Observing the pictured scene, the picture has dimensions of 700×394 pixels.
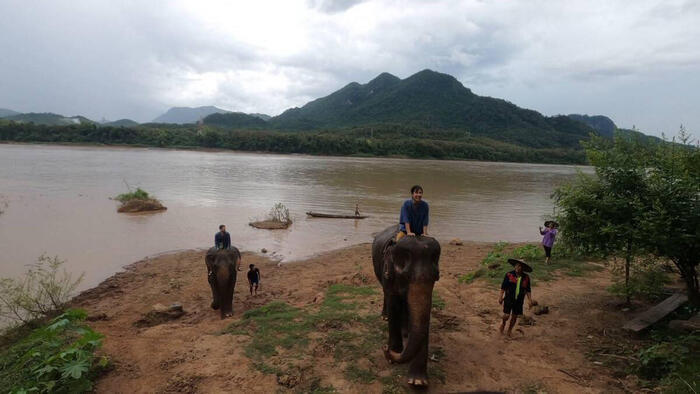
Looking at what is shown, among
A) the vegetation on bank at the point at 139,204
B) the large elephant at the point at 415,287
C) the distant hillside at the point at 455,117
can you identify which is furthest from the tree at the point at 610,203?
the distant hillside at the point at 455,117

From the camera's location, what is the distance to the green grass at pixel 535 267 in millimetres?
10969

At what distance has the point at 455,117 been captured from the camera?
164m

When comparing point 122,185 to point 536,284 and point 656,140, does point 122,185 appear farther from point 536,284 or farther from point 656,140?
point 656,140

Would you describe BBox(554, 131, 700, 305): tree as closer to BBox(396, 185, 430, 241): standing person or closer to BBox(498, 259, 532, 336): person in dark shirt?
BBox(498, 259, 532, 336): person in dark shirt

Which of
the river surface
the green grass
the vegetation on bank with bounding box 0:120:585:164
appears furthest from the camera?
the vegetation on bank with bounding box 0:120:585:164

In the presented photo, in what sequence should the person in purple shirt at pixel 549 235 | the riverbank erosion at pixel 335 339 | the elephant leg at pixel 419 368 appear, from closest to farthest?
the elephant leg at pixel 419 368, the riverbank erosion at pixel 335 339, the person in purple shirt at pixel 549 235

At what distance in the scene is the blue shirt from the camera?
19.9ft

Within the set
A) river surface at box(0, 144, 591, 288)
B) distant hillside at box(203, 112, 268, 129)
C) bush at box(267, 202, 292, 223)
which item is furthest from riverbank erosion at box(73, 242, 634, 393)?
distant hillside at box(203, 112, 268, 129)

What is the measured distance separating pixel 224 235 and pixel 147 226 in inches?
484

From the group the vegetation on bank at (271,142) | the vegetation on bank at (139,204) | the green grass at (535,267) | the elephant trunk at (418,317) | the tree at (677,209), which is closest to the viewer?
the elephant trunk at (418,317)

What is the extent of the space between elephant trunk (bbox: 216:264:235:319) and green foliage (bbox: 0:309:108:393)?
3065 millimetres

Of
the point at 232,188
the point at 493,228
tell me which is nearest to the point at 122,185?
the point at 232,188

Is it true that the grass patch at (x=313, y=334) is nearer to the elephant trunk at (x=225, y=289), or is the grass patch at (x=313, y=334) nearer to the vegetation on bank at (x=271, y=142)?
the elephant trunk at (x=225, y=289)

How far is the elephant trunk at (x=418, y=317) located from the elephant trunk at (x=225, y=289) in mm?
5369
